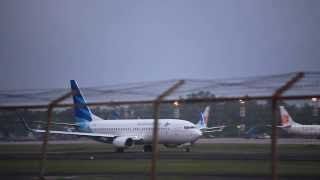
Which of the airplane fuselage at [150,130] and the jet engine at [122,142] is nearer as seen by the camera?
the airplane fuselage at [150,130]

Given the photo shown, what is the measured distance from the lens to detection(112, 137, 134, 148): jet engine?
53.2 metres

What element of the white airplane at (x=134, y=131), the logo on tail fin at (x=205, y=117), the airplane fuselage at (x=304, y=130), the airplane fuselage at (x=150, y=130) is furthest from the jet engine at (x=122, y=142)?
the airplane fuselage at (x=304, y=130)

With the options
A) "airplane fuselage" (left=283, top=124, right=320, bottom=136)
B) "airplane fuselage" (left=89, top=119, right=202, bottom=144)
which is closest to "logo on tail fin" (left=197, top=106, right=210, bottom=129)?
"airplane fuselage" (left=89, top=119, right=202, bottom=144)

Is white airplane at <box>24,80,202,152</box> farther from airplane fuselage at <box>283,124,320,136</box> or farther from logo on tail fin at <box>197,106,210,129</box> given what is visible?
airplane fuselage at <box>283,124,320,136</box>

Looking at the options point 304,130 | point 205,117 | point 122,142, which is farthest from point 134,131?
point 205,117

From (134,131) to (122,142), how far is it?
2.77 meters

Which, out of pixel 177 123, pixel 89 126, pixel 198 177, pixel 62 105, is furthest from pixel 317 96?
pixel 89 126

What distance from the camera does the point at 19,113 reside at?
→ 18828 millimetres

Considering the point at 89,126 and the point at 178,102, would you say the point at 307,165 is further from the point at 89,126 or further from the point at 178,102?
the point at 89,126

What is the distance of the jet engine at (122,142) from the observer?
5317 centimetres

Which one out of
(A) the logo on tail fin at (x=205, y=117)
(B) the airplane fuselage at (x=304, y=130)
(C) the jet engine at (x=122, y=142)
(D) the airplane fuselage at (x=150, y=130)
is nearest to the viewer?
(A) the logo on tail fin at (x=205, y=117)

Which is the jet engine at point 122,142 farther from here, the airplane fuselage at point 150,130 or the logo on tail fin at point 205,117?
the logo on tail fin at point 205,117

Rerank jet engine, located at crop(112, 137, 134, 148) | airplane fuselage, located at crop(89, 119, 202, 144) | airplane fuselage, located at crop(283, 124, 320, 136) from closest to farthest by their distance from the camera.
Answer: airplane fuselage, located at crop(89, 119, 202, 144)
jet engine, located at crop(112, 137, 134, 148)
airplane fuselage, located at crop(283, 124, 320, 136)

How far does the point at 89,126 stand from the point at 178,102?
4942 cm
